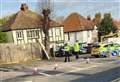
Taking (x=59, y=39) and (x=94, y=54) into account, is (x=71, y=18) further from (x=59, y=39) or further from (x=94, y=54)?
(x=94, y=54)

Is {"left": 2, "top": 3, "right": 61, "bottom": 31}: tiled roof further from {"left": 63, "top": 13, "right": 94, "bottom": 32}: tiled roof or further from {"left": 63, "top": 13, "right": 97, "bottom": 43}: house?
{"left": 63, "top": 13, "right": 94, "bottom": 32}: tiled roof

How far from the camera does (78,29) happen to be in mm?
78062

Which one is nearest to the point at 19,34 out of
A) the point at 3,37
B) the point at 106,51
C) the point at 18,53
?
the point at 3,37

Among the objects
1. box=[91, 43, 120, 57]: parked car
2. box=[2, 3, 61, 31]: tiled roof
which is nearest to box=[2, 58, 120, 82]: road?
box=[91, 43, 120, 57]: parked car

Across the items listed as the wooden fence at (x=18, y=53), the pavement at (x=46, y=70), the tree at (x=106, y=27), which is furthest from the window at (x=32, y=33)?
the pavement at (x=46, y=70)

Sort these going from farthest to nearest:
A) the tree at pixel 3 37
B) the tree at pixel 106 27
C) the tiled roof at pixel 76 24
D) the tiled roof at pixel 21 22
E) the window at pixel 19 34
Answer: the tree at pixel 106 27 → the tiled roof at pixel 76 24 → the window at pixel 19 34 → the tiled roof at pixel 21 22 → the tree at pixel 3 37

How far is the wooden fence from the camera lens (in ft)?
125

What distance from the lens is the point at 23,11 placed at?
62125mm

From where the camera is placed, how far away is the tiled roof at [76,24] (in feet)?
255

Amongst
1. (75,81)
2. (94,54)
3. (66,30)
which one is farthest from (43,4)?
(66,30)

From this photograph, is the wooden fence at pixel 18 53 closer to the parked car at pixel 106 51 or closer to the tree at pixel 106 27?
the parked car at pixel 106 51

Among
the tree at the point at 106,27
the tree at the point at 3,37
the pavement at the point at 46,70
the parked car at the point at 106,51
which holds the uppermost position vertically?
the tree at the point at 106,27

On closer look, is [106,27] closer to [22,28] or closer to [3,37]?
[22,28]

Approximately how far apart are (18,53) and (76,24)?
40.3 m
